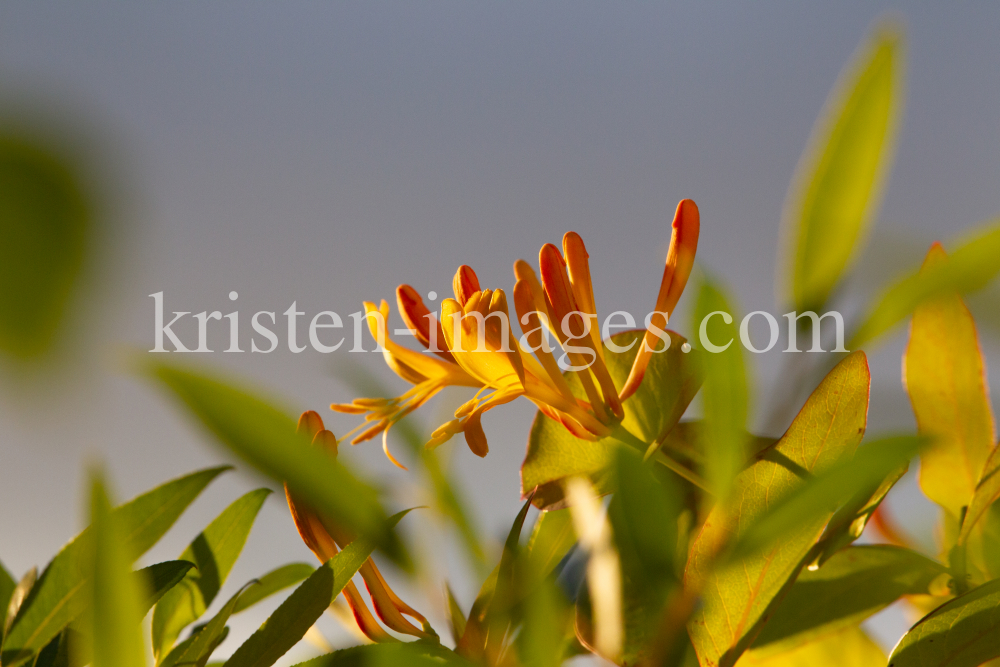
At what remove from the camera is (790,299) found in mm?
237

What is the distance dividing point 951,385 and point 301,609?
0.88 ft

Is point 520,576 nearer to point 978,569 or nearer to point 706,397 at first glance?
point 706,397

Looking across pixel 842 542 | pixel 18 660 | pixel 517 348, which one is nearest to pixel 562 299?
pixel 517 348

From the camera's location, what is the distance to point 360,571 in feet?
0.93

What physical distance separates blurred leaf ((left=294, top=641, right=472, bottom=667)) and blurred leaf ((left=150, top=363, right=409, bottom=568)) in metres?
0.04

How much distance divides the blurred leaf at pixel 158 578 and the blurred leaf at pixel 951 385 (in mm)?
292

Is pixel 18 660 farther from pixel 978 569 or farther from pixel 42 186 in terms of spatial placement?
pixel 978 569

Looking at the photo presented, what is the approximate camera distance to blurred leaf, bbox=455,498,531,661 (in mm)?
243

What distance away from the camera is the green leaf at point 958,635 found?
0.23 m

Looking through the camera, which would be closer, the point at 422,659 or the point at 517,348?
the point at 422,659

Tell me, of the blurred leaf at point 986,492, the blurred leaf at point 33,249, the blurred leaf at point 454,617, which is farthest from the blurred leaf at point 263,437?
the blurred leaf at point 986,492

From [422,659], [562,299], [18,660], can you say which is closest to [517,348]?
[562,299]

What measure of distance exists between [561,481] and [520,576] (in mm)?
79

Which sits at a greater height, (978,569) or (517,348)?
(517,348)
